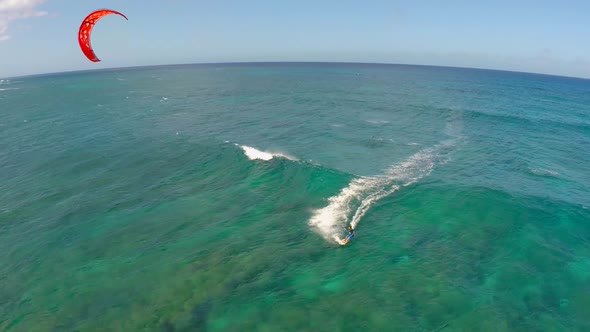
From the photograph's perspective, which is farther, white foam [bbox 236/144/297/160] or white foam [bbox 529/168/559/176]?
white foam [bbox 236/144/297/160]

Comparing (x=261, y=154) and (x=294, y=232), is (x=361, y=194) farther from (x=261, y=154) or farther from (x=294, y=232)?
(x=261, y=154)

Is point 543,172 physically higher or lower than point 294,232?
higher

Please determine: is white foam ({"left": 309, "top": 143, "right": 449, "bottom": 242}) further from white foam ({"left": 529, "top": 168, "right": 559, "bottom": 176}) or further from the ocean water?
white foam ({"left": 529, "top": 168, "right": 559, "bottom": 176})

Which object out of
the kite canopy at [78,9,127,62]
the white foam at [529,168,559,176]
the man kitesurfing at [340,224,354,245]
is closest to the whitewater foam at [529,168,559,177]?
the white foam at [529,168,559,176]

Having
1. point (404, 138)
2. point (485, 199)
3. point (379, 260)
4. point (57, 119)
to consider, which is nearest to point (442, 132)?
point (404, 138)

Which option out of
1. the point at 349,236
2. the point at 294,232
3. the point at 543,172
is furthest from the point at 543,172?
the point at 294,232

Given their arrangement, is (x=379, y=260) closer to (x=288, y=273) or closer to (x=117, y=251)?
(x=288, y=273)

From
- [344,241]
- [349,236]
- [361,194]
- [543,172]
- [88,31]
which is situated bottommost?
[344,241]
